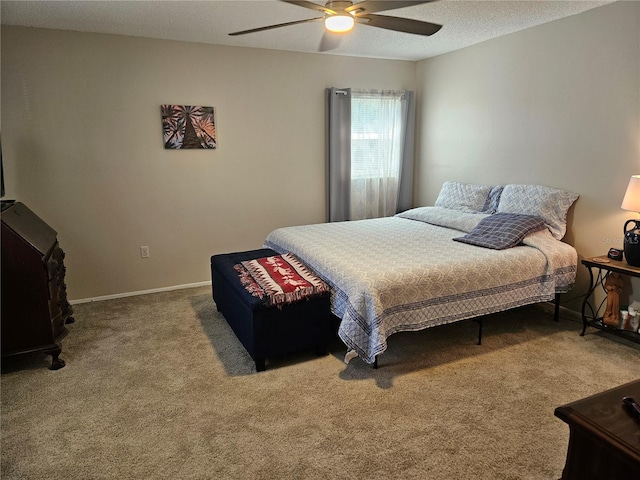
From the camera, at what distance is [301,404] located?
239 centimetres

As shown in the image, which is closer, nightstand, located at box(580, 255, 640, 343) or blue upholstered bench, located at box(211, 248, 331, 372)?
blue upholstered bench, located at box(211, 248, 331, 372)

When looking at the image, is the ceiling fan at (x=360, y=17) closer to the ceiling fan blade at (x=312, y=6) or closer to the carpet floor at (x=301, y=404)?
the ceiling fan blade at (x=312, y=6)

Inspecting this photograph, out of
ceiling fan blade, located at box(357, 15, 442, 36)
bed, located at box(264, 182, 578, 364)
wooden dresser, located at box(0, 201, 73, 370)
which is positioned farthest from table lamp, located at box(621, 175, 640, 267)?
wooden dresser, located at box(0, 201, 73, 370)

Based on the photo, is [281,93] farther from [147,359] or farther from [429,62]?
[147,359]

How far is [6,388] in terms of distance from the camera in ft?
8.41

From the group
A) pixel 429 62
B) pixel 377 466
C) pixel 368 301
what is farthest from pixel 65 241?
pixel 429 62

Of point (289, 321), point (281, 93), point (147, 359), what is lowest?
point (147, 359)

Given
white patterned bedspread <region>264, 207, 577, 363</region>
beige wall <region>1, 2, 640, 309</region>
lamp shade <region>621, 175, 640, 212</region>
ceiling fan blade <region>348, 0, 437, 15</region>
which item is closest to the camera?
ceiling fan blade <region>348, 0, 437, 15</region>

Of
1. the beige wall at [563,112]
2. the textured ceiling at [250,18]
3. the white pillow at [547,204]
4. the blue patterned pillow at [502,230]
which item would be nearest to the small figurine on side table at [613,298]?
the beige wall at [563,112]

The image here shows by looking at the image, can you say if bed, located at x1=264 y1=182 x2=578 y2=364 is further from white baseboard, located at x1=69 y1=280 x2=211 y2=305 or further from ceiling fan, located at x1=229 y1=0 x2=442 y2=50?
ceiling fan, located at x1=229 y1=0 x2=442 y2=50

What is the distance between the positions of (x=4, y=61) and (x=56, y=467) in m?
3.20

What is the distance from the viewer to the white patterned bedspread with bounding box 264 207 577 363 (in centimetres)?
259

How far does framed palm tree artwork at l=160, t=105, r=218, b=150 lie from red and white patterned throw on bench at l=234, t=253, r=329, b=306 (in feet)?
5.13

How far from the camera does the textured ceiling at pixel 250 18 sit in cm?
305
